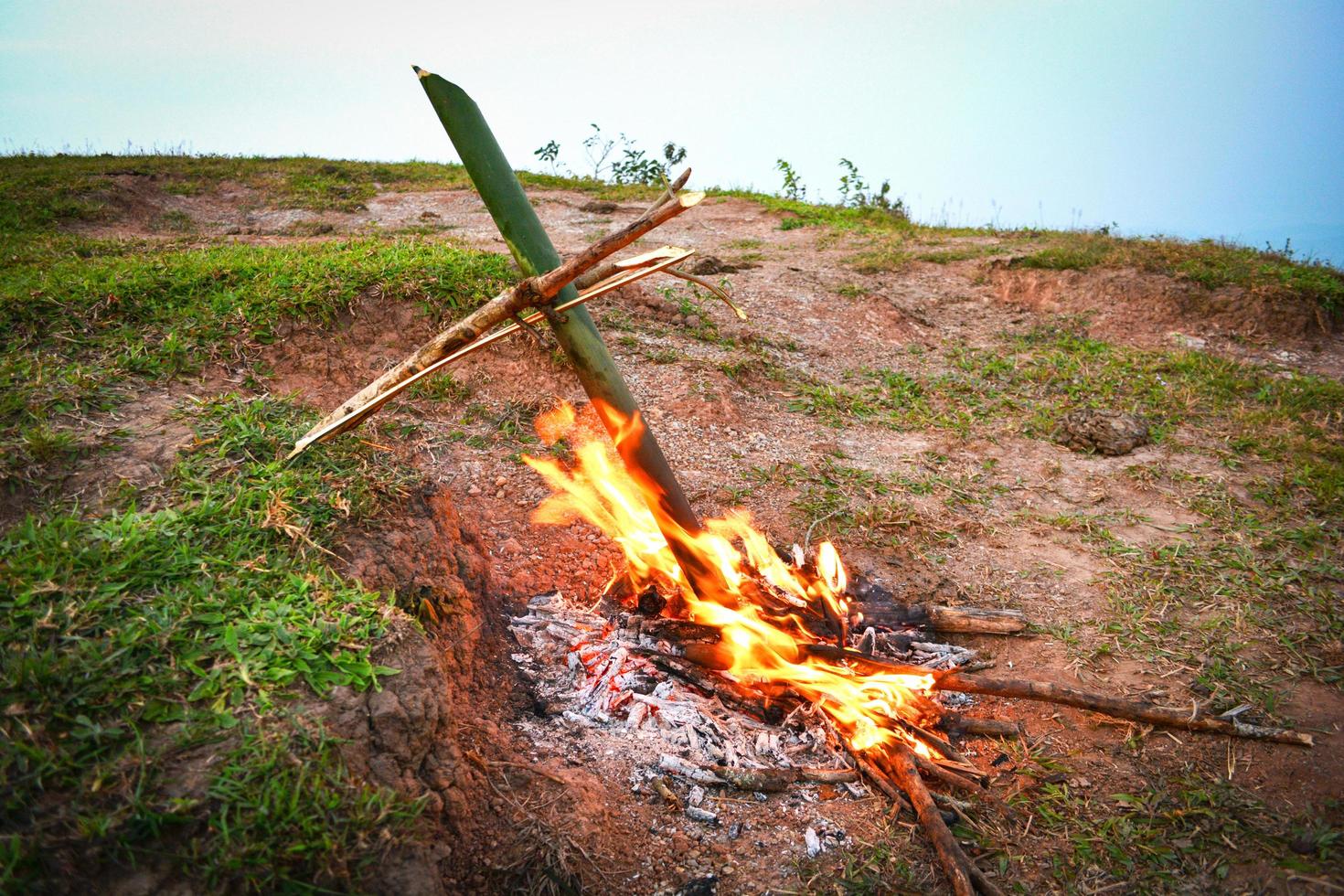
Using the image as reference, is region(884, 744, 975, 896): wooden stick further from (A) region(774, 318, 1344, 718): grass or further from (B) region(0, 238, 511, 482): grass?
(B) region(0, 238, 511, 482): grass

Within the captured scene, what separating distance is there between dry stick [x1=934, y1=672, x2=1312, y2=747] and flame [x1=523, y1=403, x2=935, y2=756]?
331mm

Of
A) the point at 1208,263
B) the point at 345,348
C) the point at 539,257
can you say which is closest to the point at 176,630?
the point at 539,257

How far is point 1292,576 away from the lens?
3750 millimetres

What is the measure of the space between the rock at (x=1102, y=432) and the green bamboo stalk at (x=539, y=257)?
3.79m

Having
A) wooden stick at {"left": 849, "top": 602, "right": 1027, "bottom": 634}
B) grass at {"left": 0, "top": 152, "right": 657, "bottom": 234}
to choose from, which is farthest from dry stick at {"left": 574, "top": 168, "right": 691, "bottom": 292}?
grass at {"left": 0, "top": 152, "right": 657, "bottom": 234}

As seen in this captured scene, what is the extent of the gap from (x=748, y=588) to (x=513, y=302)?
181 cm

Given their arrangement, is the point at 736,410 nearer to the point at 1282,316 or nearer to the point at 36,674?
the point at 36,674

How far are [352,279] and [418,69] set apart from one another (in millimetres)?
2807

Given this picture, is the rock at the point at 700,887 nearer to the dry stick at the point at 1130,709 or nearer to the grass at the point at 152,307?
the dry stick at the point at 1130,709

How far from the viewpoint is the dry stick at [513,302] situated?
2.03 metres

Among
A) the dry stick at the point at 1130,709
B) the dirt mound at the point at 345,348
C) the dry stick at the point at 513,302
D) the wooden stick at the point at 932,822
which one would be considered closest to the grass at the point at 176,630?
the dirt mound at the point at 345,348

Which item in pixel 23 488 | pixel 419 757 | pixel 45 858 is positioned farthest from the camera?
pixel 23 488

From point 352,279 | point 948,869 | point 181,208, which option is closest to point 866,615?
point 948,869

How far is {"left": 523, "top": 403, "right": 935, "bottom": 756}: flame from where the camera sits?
293 centimetres
